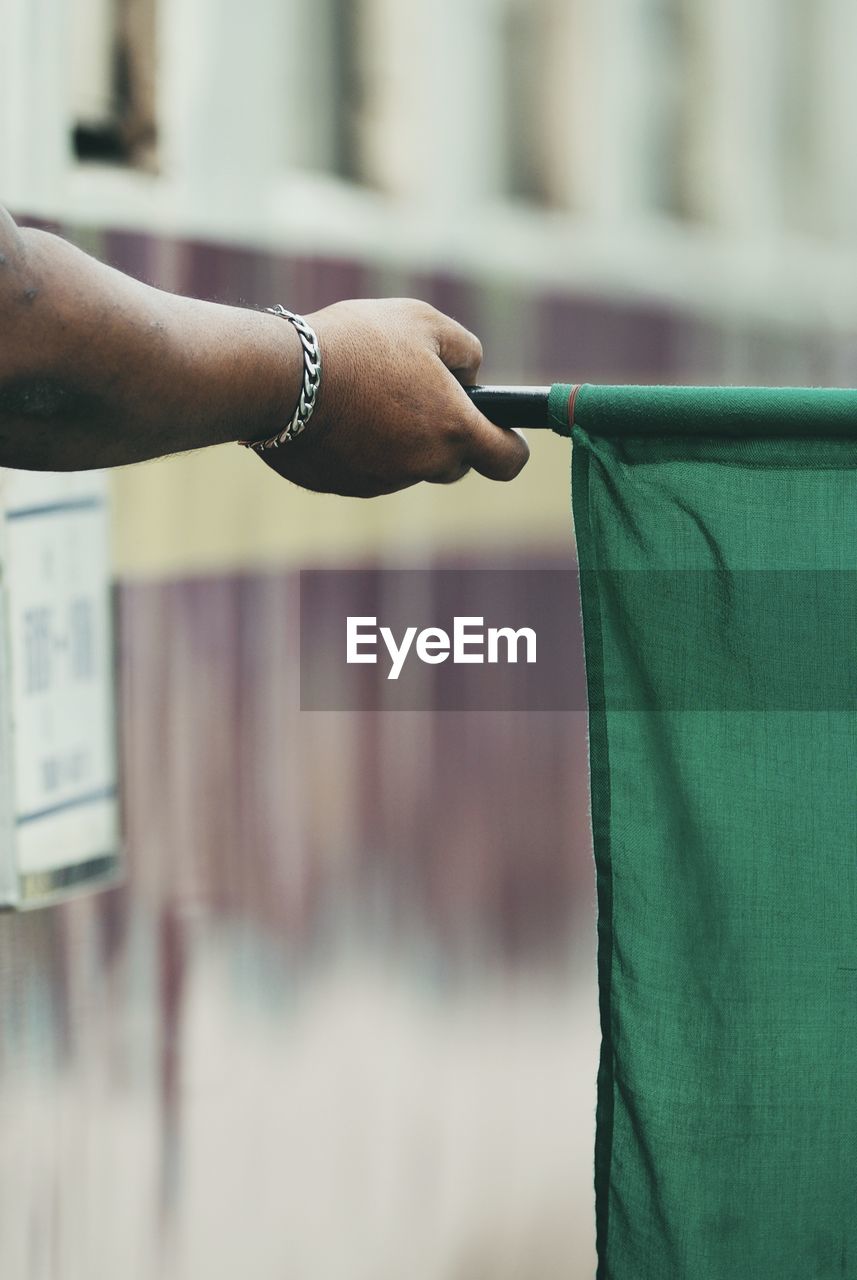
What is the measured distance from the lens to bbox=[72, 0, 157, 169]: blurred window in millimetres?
2055

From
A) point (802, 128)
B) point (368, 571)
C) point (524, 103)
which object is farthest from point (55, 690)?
point (802, 128)

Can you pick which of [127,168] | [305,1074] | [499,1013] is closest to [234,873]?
[305,1074]

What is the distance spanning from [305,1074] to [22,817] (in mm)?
804

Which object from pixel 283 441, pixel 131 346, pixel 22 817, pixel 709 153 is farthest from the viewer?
pixel 709 153

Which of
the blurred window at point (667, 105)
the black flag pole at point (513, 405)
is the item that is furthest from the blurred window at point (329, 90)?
the black flag pole at point (513, 405)

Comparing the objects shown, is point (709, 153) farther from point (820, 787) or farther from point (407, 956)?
point (820, 787)

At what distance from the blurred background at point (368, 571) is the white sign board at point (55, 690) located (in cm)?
7

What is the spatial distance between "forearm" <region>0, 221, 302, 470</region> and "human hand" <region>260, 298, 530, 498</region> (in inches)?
2.0

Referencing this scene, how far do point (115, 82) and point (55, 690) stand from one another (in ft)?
2.99

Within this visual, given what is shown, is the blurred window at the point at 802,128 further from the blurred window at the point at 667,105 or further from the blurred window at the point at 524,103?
the blurred window at the point at 524,103

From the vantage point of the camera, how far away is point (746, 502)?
1.25 metres

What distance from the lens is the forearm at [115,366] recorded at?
1.11m

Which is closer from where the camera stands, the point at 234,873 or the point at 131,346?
the point at 131,346

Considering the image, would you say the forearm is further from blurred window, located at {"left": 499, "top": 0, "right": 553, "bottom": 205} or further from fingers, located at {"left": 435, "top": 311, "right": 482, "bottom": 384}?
blurred window, located at {"left": 499, "top": 0, "right": 553, "bottom": 205}
